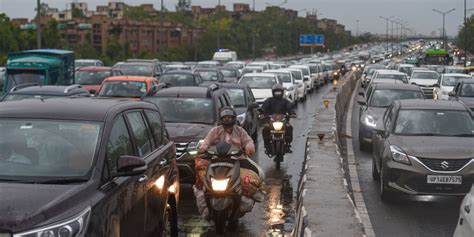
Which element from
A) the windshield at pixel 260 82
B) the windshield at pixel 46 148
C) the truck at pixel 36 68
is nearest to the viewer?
the windshield at pixel 46 148

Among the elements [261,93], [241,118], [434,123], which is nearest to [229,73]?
[261,93]

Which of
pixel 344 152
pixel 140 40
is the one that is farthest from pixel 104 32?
pixel 344 152

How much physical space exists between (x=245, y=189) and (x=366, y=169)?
6049mm

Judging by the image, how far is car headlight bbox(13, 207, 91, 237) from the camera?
15.7ft

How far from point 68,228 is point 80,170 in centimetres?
98

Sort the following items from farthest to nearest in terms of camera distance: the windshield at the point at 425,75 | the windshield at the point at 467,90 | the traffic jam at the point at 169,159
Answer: the windshield at the point at 425,75, the windshield at the point at 467,90, the traffic jam at the point at 169,159

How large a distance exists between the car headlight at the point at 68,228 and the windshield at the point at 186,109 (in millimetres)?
7860

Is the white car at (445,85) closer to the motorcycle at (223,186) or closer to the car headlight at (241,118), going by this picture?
the car headlight at (241,118)

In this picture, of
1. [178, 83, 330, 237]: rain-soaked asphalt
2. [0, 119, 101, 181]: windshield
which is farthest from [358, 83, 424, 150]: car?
[0, 119, 101, 181]: windshield

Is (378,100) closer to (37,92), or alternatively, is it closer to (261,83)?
(37,92)

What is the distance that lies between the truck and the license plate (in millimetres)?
19163

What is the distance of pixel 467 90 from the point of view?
947 inches

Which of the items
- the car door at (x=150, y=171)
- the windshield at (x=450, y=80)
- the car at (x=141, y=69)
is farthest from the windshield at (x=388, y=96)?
the car at (x=141, y=69)

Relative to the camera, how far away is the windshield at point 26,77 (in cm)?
2741
